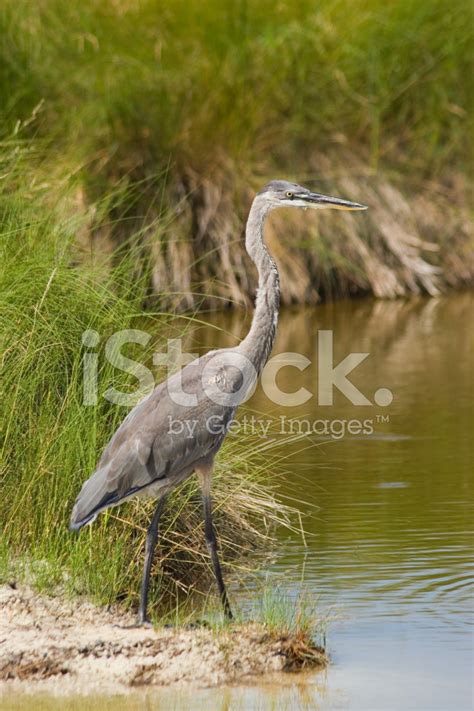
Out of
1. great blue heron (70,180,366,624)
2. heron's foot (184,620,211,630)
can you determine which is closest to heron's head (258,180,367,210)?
great blue heron (70,180,366,624)

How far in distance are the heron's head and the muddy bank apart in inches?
80.7

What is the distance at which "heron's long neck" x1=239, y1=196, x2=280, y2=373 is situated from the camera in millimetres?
6371

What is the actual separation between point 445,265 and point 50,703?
12.3 m

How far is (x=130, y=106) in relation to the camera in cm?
1466

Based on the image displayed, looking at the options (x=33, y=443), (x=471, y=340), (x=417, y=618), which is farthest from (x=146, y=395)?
(x=471, y=340)

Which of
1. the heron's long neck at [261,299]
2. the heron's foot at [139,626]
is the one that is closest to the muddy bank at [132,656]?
the heron's foot at [139,626]

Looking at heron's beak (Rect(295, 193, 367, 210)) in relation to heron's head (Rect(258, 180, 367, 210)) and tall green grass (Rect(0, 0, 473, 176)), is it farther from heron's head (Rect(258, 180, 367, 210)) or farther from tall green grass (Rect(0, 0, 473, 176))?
tall green grass (Rect(0, 0, 473, 176))

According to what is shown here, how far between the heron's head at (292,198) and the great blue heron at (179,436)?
0.41 metres

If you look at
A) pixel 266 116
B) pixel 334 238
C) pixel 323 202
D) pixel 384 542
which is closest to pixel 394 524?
pixel 384 542

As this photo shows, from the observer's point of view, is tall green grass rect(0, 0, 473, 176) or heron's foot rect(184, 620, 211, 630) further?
tall green grass rect(0, 0, 473, 176)

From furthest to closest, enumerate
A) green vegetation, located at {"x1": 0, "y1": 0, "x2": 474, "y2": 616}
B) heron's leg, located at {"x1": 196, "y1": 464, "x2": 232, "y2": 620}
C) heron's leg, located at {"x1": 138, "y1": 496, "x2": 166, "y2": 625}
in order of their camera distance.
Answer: green vegetation, located at {"x1": 0, "y1": 0, "x2": 474, "y2": 616}, heron's leg, located at {"x1": 196, "y1": 464, "x2": 232, "y2": 620}, heron's leg, located at {"x1": 138, "y1": 496, "x2": 166, "y2": 625}

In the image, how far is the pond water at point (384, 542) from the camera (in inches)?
206

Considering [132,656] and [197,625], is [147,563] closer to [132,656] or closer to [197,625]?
[197,625]

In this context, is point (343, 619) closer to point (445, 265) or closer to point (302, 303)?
point (302, 303)
